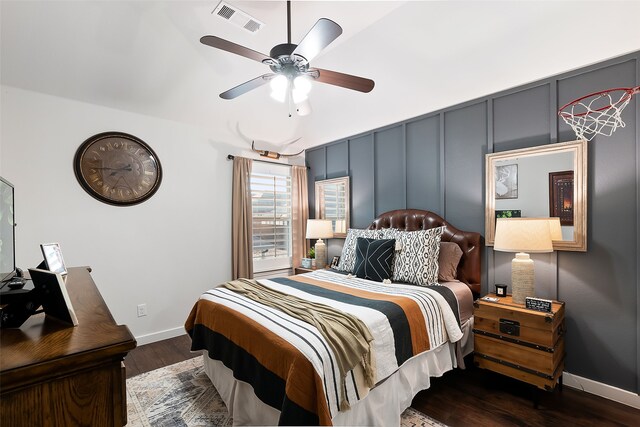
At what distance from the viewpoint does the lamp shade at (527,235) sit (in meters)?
2.26

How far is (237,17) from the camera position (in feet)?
7.91

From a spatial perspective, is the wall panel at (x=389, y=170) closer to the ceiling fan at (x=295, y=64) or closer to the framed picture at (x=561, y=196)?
the framed picture at (x=561, y=196)

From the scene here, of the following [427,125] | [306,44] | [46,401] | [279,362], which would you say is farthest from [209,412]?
[427,125]

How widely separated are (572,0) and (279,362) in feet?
10.4

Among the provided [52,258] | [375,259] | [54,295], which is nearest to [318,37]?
[54,295]

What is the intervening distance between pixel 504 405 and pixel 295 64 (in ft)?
9.82

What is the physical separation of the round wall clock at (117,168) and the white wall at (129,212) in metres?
0.08

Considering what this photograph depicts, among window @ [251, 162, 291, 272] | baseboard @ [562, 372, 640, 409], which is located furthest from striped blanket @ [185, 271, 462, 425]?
window @ [251, 162, 291, 272]

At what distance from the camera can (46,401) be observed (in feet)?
2.51

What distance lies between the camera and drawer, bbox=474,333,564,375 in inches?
84.4

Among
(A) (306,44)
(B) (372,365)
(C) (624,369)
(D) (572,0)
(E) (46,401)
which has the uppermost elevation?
(D) (572,0)

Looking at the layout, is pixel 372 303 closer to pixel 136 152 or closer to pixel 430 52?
pixel 430 52

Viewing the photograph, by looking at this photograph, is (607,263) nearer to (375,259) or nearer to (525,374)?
(525,374)

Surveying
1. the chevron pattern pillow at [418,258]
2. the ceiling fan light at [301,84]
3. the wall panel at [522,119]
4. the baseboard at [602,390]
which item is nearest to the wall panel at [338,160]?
the chevron pattern pillow at [418,258]
